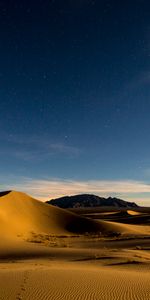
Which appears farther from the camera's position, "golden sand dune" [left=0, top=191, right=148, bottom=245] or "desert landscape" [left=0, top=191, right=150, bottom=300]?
"golden sand dune" [left=0, top=191, right=148, bottom=245]

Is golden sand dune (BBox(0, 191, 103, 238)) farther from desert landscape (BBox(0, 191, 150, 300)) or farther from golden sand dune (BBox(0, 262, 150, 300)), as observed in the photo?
golden sand dune (BBox(0, 262, 150, 300))

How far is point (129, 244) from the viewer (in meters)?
29.9

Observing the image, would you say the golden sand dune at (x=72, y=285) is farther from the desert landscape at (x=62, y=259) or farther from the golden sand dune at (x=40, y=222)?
the golden sand dune at (x=40, y=222)

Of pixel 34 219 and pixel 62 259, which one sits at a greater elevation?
pixel 34 219

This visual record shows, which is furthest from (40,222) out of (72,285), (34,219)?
(72,285)

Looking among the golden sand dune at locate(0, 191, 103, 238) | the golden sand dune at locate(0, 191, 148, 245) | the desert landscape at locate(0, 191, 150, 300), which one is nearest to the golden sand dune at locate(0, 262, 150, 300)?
the desert landscape at locate(0, 191, 150, 300)

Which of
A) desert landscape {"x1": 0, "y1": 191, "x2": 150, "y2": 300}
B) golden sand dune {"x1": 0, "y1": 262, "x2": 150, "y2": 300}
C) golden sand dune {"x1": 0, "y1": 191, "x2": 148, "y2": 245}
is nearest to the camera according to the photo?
golden sand dune {"x1": 0, "y1": 262, "x2": 150, "y2": 300}

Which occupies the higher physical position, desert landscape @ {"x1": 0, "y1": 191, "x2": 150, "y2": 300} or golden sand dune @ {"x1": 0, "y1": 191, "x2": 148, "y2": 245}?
golden sand dune @ {"x1": 0, "y1": 191, "x2": 148, "y2": 245}

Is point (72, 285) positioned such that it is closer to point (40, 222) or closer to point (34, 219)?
point (40, 222)

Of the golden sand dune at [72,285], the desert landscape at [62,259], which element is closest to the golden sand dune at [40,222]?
the desert landscape at [62,259]

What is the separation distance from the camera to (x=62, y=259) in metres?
21.2

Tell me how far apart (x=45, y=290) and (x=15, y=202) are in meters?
37.2

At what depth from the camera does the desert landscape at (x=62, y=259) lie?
36.4 ft

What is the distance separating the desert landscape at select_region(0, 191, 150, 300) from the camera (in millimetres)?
11109
